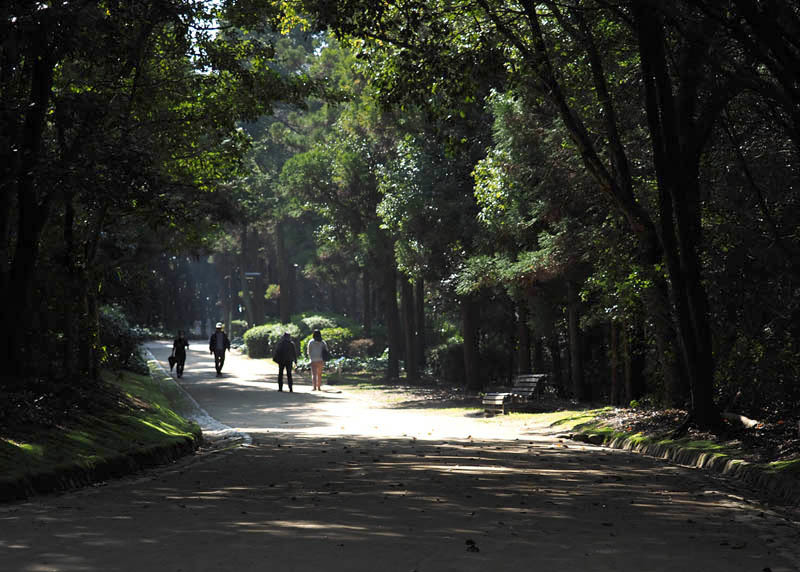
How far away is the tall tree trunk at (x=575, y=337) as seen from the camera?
24.4 meters

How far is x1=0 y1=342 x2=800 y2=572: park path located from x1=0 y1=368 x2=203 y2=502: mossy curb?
0.87ft

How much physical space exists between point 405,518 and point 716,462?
5.79 m

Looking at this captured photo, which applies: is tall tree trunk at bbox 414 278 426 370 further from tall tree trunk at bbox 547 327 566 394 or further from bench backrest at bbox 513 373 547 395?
bench backrest at bbox 513 373 547 395

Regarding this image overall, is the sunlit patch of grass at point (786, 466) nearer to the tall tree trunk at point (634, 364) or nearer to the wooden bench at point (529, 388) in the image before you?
the tall tree trunk at point (634, 364)

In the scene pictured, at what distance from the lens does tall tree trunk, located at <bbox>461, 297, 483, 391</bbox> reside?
32.0 m

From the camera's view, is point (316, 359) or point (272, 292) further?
point (272, 292)

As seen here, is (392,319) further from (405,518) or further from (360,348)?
(405,518)

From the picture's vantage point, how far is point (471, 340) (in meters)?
32.4

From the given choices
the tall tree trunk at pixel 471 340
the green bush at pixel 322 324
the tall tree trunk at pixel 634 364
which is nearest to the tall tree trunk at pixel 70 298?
the tall tree trunk at pixel 634 364

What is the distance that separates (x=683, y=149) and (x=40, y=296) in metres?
10.5

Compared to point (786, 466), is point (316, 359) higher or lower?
higher

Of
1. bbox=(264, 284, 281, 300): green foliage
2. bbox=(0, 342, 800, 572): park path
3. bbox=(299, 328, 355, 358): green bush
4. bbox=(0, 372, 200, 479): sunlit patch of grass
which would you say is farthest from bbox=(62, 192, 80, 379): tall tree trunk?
bbox=(264, 284, 281, 300): green foliage

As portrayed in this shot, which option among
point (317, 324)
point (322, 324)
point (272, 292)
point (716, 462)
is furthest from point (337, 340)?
point (716, 462)

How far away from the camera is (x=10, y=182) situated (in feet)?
41.2
